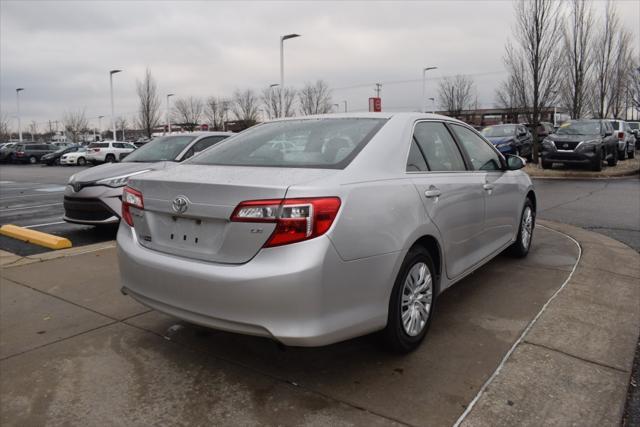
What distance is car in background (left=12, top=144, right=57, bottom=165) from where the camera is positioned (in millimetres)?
40281

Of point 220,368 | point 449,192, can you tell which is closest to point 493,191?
point 449,192

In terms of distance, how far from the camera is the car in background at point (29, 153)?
132 feet

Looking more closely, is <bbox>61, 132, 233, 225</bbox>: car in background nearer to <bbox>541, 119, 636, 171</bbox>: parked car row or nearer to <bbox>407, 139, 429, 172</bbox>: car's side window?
<bbox>407, 139, 429, 172</bbox>: car's side window

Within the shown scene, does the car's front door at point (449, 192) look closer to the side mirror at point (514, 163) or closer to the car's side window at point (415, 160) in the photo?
the car's side window at point (415, 160)

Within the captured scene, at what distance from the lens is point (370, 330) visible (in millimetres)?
2941

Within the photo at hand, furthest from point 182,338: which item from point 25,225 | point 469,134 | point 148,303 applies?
point 25,225

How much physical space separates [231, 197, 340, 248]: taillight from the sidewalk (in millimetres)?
→ 866

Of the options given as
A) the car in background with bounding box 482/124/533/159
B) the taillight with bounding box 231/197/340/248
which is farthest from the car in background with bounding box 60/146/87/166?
the taillight with bounding box 231/197/340/248

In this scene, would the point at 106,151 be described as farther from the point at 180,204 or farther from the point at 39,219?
the point at 180,204

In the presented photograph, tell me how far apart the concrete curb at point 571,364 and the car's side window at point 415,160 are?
1366mm

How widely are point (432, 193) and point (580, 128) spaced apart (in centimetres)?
1672

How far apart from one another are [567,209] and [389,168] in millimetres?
7770

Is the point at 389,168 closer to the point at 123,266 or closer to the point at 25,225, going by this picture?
the point at 123,266

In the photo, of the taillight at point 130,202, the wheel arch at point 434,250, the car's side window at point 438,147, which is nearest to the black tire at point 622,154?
the car's side window at point 438,147
